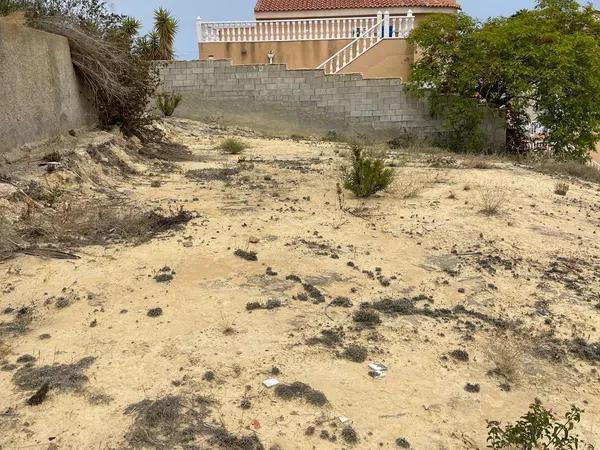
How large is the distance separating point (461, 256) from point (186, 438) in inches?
131

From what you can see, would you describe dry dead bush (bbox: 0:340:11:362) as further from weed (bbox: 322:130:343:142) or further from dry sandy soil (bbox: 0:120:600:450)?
weed (bbox: 322:130:343:142)

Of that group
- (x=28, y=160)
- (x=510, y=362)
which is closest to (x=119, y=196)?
(x=28, y=160)

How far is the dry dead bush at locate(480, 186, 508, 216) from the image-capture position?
6430 mm

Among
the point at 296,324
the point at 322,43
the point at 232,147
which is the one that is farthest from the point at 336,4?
the point at 296,324

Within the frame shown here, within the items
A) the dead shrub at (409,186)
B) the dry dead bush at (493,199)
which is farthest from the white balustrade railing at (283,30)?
the dry dead bush at (493,199)

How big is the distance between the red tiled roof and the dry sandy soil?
13.8m

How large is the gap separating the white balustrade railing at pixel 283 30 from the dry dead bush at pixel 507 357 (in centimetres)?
1404

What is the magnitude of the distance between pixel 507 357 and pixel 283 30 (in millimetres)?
14821

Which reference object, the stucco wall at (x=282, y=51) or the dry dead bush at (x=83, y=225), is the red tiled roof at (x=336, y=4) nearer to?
the stucco wall at (x=282, y=51)

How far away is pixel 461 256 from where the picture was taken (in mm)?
5062

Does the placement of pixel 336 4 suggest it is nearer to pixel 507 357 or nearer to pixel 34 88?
pixel 34 88

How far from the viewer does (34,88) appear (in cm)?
727

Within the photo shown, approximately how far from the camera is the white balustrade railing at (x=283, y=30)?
16172mm

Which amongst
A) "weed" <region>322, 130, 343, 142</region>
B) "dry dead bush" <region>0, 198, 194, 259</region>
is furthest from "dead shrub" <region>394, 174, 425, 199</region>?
"weed" <region>322, 130, 343, 142</region>
